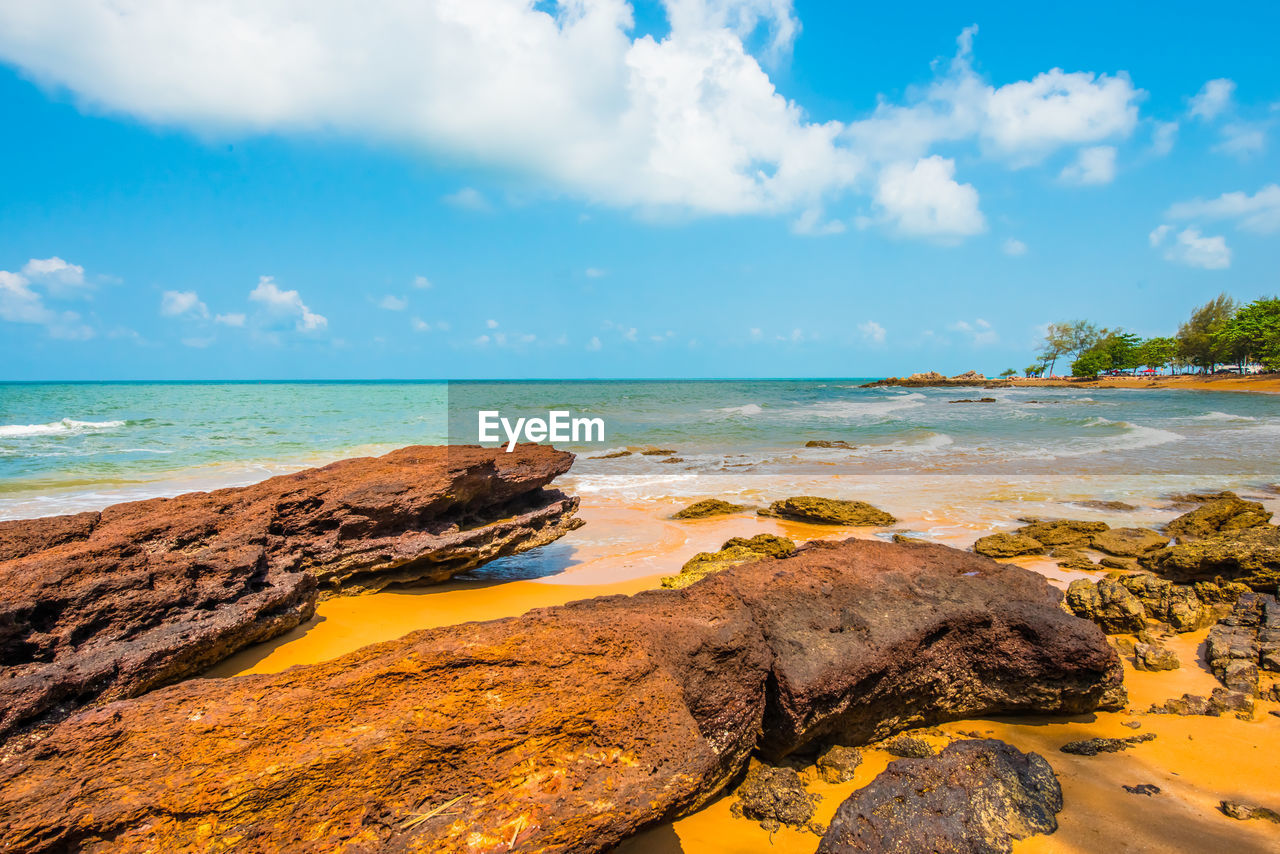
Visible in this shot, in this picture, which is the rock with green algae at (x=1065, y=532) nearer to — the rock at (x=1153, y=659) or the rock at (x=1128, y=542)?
the rock at (x=1128, y=542)

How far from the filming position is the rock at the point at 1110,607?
4531 mm

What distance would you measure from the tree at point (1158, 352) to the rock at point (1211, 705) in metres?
96.8

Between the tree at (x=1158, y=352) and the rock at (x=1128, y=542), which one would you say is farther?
the tree at (x=1158, y=352)

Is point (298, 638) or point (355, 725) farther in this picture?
point (298, 638)

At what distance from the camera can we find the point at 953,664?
3.26 meters

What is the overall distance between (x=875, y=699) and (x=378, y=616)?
3781 mm

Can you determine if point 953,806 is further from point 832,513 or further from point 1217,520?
point 1217,520

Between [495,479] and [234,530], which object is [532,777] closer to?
[234,530]

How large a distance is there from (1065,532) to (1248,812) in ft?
18.2

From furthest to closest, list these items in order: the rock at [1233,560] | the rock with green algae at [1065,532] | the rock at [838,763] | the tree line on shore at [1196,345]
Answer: the tree line on shore at [1196,345] < the rock with green algae at [1065,532] < the rock at [1233,560] < the rock at [838,763]

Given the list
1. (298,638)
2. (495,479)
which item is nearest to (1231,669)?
(495,479)

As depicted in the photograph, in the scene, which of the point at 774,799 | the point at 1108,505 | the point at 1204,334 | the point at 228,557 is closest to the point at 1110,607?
the point at 774,799

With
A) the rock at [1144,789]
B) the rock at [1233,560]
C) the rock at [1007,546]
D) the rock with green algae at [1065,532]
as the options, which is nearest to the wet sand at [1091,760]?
the rock at [1144,789]

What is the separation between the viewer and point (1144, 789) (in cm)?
273
